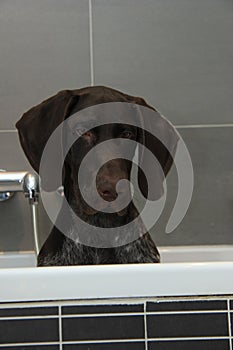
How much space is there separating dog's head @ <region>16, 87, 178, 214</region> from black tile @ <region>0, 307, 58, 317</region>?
530mm

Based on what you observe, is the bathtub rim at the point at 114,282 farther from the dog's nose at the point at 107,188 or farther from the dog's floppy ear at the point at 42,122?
the dog's floppy ear at the point at 42,122

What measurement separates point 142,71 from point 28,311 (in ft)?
4.90

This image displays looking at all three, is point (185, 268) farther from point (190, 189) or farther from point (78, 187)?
point (190, 189)

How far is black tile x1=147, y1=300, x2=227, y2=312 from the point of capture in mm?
939

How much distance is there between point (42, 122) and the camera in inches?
60.8

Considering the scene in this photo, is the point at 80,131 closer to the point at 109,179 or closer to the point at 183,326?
the point at 109,179

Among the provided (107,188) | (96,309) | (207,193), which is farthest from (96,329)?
(207,193)

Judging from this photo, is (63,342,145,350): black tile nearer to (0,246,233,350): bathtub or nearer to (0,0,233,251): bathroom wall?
(0,246,233,350): bathtub

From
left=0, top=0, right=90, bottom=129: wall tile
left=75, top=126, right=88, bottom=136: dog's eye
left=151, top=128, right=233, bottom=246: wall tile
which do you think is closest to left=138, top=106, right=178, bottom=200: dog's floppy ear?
left=75, top=126, right=88, bottom=136: dog's eye

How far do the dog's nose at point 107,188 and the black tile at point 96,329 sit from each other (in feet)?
1.51

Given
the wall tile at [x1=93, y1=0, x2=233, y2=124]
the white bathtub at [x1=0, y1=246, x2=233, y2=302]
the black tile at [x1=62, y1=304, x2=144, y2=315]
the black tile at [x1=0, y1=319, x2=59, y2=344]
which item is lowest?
the black tile at [x1=0, y1=319, x2=59, y2=344]

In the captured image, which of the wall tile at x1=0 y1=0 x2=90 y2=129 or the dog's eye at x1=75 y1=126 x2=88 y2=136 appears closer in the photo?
the dog's eye at x1=75 y1=126 x2=88 y2=136

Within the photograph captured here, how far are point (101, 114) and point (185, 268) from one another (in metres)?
0.68

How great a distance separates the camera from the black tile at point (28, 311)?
0.93 m
